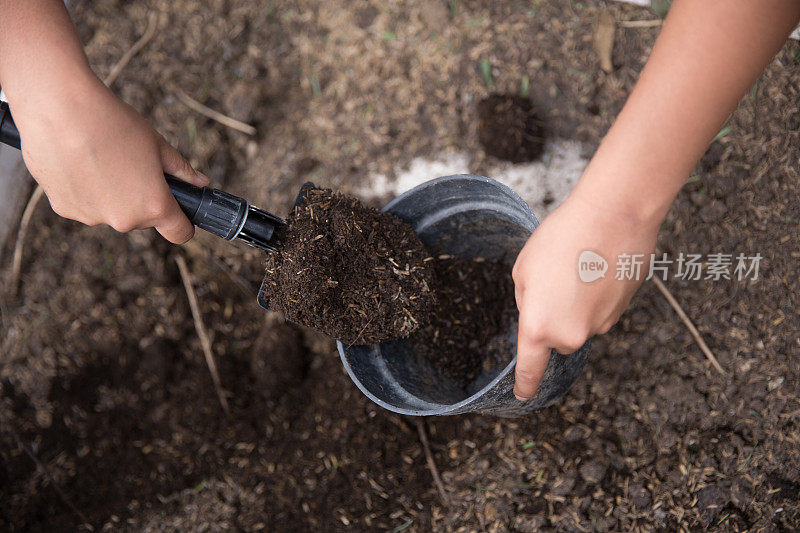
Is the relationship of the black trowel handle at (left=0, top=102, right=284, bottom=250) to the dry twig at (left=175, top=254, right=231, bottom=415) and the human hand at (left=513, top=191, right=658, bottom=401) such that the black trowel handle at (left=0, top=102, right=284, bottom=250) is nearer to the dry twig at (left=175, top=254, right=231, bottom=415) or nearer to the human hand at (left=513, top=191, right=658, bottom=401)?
the human hand at (left=513, top=191, right=658, bottom=401)

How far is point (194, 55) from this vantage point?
8.63ft

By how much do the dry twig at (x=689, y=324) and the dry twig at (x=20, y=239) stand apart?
2.54 meters

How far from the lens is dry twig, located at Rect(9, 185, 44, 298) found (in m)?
2.44

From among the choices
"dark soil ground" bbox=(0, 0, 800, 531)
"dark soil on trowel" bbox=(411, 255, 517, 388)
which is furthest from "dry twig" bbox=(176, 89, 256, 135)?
"dark soil on trowel" bbox=(411, 255, 517, 388)

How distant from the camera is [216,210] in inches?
59.8

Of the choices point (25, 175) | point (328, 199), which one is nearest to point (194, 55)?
point (25, 175)

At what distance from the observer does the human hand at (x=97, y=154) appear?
148 centimetres

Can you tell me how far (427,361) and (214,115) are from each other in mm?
1475

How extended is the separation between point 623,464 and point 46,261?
243 centimetres

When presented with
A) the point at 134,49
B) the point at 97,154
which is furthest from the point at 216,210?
the point at 134,49

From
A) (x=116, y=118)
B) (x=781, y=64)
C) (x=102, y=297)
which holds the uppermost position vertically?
(x=116, y=118)

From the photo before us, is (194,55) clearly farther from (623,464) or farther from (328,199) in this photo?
(623,464)

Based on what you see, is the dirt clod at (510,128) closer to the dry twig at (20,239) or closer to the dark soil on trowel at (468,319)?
the dark soil on trowel at (468,319)

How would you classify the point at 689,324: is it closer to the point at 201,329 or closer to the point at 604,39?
the point at 604,39
